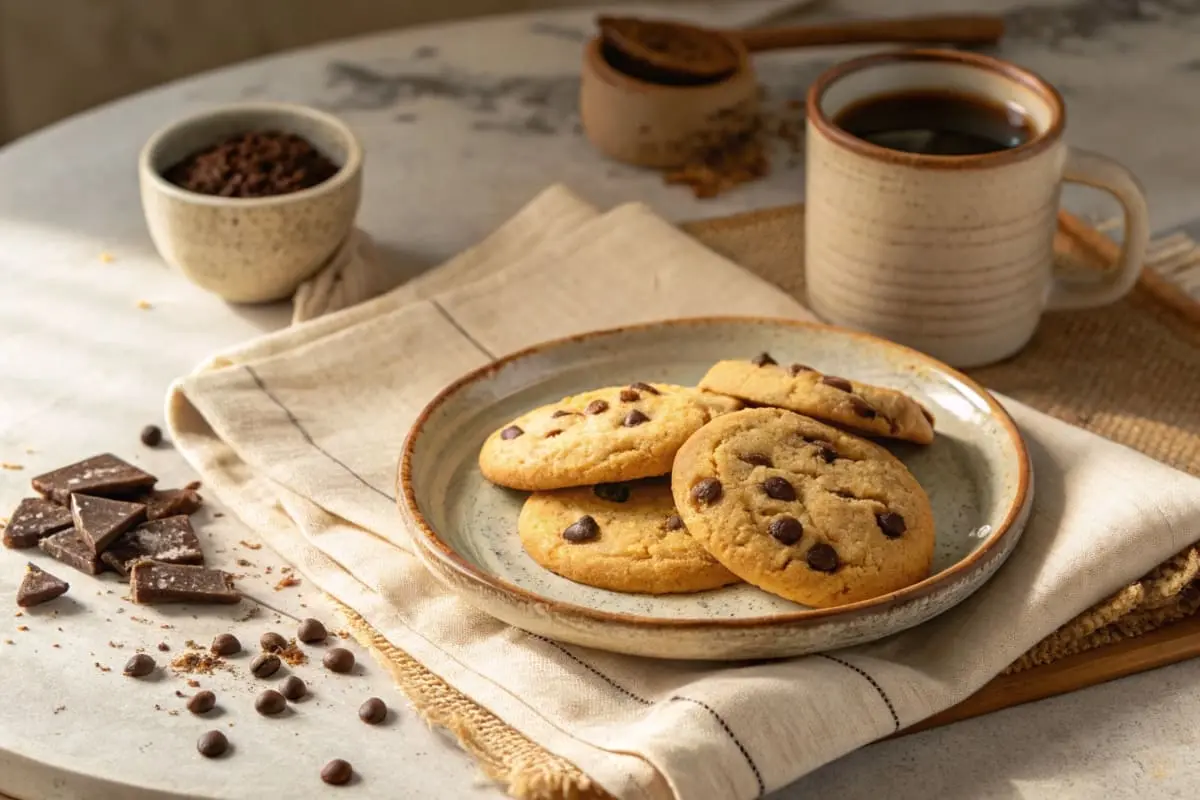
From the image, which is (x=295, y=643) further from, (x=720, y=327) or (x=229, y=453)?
(x=720, y=327)

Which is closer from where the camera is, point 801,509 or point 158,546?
point 801,509

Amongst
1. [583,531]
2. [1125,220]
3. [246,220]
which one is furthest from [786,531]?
[246,220]

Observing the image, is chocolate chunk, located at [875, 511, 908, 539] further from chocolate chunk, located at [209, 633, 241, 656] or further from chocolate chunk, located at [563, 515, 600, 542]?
chocolate chunk, located at [209, 633, 241, 656]

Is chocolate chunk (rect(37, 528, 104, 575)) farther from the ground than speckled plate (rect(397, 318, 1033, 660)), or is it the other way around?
speckled plate (rect(397, 318, 1033, 660))

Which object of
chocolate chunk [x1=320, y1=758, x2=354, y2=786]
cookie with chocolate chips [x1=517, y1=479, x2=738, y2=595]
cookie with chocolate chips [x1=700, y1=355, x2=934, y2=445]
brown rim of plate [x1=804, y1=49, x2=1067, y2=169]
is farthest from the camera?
brown rim of plate [x1=804, y1=49, x2=1067, y2=169]

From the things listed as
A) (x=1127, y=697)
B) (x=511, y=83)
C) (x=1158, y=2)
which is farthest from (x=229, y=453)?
(x=1158, y=2)

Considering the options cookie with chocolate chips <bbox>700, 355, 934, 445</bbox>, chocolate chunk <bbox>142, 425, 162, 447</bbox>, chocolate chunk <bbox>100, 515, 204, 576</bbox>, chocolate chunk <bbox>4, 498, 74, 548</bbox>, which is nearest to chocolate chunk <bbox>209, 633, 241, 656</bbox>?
chocolate chunk <bbox>100, 515, 204, 576</bbox>

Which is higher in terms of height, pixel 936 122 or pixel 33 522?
pixel 936 122

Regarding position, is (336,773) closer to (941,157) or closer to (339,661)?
(339,661)

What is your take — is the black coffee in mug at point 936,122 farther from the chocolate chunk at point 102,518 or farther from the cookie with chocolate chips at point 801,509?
the chocolate chunk at point 102,518
